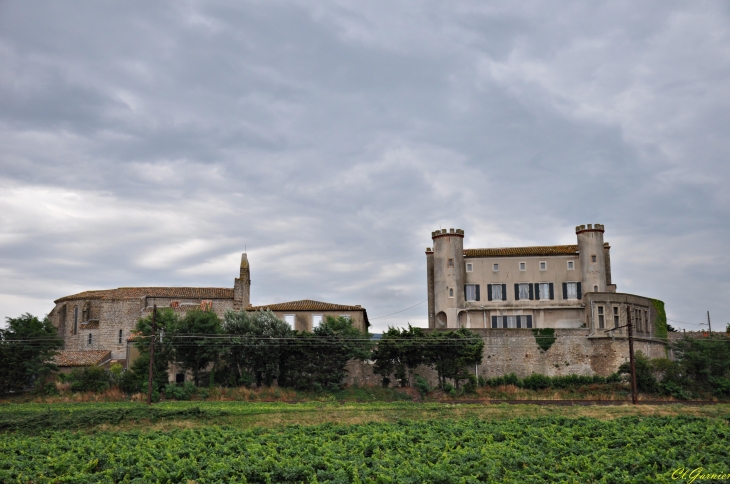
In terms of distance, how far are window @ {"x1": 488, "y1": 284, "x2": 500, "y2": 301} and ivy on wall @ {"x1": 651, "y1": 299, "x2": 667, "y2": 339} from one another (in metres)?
13.2

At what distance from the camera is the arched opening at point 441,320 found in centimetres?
6038

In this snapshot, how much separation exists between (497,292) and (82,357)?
37.6m

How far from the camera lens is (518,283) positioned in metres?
60.0

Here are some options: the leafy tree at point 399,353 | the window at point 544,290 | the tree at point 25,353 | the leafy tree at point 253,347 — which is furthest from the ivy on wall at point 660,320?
the tree at point 25,353

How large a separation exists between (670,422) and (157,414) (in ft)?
85.7

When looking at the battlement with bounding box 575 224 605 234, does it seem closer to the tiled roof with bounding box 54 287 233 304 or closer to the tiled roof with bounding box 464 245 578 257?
the tiled roof with bounding box 464 245 578 257

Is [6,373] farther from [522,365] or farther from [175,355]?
[522,365]

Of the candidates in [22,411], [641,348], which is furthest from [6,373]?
[641,348]

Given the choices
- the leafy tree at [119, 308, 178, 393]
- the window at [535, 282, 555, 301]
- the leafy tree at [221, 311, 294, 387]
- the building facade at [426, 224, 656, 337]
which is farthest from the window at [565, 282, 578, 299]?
the leafy tree at [119, 308, 178, 393]

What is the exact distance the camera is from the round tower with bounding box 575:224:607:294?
58.6 m

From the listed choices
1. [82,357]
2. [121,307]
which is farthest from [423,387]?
[121,307]

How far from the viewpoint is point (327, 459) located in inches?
896

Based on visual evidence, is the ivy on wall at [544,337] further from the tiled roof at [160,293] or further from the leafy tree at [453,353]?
the tiled roof at [160,293]

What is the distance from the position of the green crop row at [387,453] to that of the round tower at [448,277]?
94.4ft
